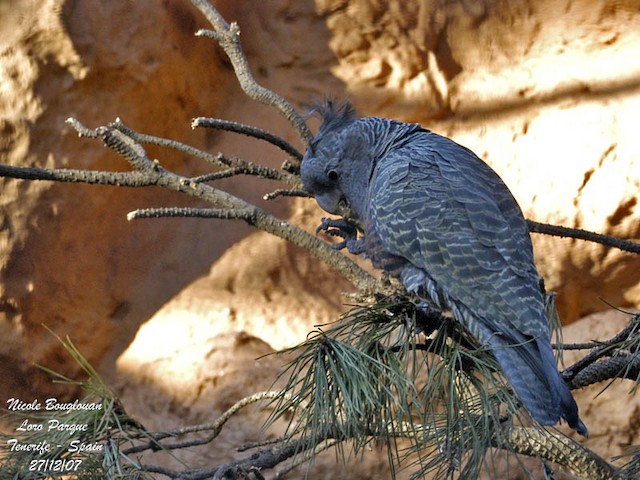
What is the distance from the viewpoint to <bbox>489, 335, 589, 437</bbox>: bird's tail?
45.6 inches

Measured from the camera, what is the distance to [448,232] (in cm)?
148

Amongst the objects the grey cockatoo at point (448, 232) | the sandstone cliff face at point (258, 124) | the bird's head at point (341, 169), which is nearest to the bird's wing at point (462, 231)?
the grey cockatoo at point (448, 232)

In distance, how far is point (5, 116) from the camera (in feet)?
8.31

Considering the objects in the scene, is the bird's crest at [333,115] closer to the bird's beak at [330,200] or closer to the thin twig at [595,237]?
the bird's beak at [330,200]

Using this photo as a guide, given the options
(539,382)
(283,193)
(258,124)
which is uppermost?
(283,193)

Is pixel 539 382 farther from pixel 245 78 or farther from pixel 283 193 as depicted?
pixel 245 78

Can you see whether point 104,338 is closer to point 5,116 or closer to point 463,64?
point 5,116

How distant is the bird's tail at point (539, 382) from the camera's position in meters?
1.16

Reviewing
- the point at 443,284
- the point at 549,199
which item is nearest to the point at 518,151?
the point at 549,199

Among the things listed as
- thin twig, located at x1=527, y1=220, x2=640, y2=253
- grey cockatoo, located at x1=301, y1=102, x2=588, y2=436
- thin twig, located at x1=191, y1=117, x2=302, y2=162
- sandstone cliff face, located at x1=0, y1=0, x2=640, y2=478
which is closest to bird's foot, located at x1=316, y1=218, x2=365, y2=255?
grey cockatoo, located at x1=301, y1=102, x2=588, y2=436

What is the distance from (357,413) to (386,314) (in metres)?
0.19

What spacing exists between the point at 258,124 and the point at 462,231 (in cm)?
154

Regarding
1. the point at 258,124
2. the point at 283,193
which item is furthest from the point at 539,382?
the point at 258,124

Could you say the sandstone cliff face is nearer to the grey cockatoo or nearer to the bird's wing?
the grey cockatoo
